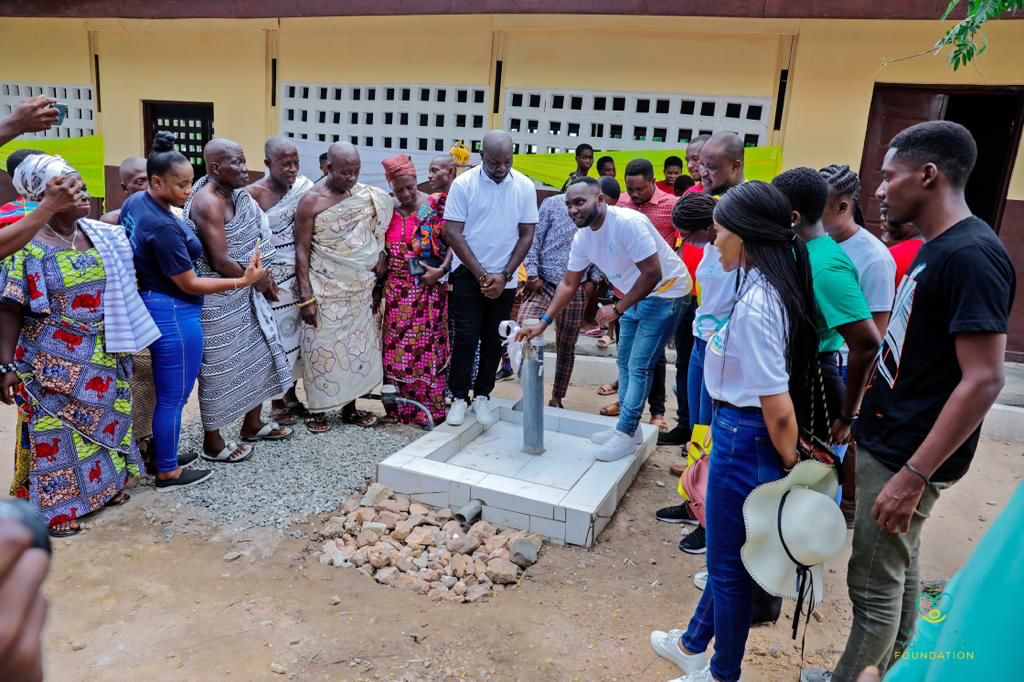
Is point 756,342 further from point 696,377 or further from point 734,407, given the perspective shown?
point 696,377

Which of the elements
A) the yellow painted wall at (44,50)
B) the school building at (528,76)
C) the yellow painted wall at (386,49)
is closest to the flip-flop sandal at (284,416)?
the school building at (528,76)

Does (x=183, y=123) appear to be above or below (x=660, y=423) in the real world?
above

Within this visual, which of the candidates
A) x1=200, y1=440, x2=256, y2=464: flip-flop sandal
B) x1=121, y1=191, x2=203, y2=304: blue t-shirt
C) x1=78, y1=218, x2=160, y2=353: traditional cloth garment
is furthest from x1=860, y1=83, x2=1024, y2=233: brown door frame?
x1=78, y1=218, x2=160, y2=353: traditional cloth garment

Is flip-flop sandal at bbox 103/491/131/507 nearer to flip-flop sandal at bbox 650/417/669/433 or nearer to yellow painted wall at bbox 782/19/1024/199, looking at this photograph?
flip-flop sandal at bbox 650/417/669/433

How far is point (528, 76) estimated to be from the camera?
7.30m

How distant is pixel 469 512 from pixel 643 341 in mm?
1376

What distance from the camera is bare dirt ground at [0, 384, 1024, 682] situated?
2.46m

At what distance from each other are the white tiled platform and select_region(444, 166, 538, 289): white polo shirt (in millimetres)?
1079

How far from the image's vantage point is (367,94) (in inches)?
315

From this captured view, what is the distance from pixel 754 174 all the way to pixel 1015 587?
6.49 metres

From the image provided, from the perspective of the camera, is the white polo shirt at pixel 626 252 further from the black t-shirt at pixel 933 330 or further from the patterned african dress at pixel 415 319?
the black t-shirt at pixel 933 330

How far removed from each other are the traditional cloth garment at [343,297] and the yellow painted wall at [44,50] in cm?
744

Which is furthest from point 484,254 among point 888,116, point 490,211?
point 888,116

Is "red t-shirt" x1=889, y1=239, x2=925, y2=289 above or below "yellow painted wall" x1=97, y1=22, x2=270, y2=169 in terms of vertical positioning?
below
